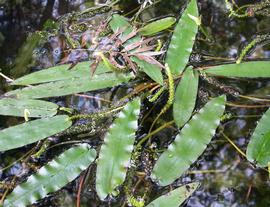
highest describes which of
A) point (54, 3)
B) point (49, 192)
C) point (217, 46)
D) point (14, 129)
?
point (54, 3)

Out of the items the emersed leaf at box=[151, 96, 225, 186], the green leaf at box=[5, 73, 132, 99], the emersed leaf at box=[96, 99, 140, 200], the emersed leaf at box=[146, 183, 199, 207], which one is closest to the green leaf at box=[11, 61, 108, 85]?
the green leaf at box=[5, 73, 132, 99]

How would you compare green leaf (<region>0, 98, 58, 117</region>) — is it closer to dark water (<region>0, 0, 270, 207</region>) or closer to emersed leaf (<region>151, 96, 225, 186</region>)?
dark water (<region>0, 0, 270, 207</region>)

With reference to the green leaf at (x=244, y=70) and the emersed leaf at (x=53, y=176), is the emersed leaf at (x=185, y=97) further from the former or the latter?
the emersed leaf at (x=53, y=176)

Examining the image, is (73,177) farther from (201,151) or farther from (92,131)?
(201,151)

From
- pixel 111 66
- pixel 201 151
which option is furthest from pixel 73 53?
pixel 201 151

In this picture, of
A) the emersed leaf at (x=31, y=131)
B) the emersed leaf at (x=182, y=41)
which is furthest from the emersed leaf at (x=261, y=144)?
the emersed leaf at (x=31, y=131)

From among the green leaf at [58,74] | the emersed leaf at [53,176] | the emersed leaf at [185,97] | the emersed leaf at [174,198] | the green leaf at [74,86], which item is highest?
the green leaf at [58,74]
